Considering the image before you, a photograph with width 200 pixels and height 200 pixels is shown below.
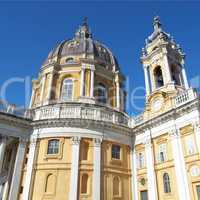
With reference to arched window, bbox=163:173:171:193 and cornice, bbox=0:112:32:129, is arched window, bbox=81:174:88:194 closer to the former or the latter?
arched window, bbox=163:173:171:193

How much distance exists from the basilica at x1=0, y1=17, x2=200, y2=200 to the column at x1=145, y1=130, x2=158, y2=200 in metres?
0.07

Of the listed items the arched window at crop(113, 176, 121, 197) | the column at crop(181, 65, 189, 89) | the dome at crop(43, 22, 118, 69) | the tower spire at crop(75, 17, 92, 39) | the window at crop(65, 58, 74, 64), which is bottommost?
the arched window at crop(113, 176, 121, 197)

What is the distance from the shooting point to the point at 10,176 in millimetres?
20172

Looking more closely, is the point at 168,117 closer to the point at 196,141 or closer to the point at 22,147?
the point at 196,141

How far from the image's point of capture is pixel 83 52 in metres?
29.6

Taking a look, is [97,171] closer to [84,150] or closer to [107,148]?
[84,150]

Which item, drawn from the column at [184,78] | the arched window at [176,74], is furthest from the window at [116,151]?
the column at [184,78]

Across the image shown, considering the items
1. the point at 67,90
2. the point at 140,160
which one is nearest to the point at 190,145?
the point at 140,160

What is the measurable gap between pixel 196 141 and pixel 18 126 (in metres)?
14.3

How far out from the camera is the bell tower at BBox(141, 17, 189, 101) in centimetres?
2377

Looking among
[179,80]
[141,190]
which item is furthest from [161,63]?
[141,190]

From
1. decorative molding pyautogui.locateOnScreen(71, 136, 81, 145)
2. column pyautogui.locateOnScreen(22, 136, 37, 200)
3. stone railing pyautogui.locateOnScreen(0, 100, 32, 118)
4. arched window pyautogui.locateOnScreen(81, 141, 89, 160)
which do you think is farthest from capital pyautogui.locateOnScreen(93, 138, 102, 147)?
stone railing pyautogui.locateOnScreen(0, 100, 32, 118)

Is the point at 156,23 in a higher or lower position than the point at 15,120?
higher

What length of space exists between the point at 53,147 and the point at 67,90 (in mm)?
8876
